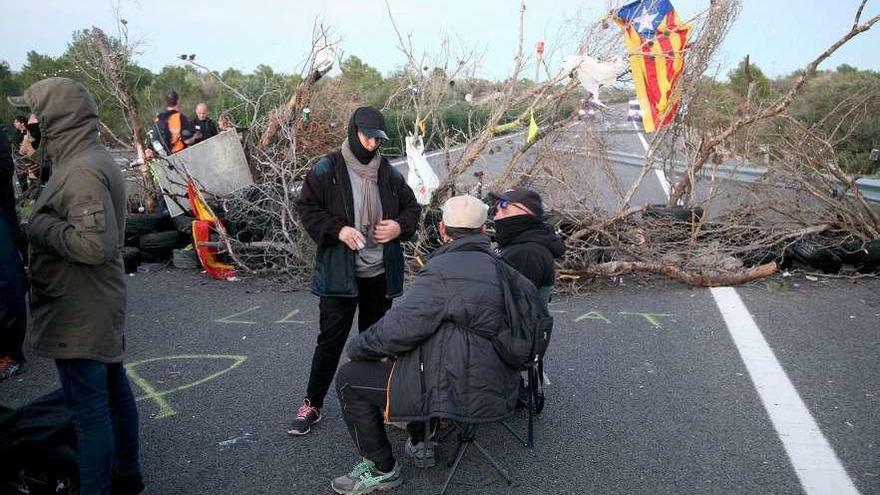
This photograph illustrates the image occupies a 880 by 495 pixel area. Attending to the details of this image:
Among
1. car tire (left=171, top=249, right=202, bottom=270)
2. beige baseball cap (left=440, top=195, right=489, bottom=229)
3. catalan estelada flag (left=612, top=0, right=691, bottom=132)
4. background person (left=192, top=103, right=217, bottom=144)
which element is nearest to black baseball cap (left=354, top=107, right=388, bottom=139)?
beige baseball cap (left=440, top=195, right=489, bottom=229)

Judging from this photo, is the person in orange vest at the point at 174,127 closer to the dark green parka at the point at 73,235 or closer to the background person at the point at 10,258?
the background person at the point at 10,258

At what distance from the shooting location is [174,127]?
9562mm

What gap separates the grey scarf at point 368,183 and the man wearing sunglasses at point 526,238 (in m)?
0.75

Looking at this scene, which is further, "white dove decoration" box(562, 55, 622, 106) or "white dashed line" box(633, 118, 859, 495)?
"white dove decoration" box(562, 55, 622, 106)

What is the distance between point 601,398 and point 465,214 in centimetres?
184

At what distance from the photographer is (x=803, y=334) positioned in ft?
18.1

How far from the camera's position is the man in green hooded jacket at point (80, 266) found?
9.03 feet

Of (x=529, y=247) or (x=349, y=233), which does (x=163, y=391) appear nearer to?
(x=349, y=233)

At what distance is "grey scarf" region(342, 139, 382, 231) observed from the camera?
3934 millimetres

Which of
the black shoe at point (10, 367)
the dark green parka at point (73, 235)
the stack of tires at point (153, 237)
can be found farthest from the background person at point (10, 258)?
the stack of tires at point (153, 237)

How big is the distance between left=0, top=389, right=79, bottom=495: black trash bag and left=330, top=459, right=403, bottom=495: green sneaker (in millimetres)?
1178

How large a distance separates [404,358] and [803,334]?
154 inches

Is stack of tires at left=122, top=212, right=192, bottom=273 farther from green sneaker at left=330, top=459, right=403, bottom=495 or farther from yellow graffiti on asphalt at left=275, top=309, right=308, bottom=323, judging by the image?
green sneaker at left=330, top=459, right=403, bottom=495

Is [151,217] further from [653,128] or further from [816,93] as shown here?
[816,93]
